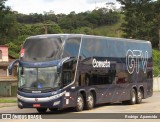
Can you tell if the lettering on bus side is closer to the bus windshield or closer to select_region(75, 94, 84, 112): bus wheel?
select_region(75, 94, 84, 112): bus wheel

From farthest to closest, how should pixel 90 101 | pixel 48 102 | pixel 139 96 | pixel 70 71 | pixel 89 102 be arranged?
1. pixel 139 96
2. pixel 90 101
3. pixel 89 102
4. pixel 70 71
5. pixel 48 102

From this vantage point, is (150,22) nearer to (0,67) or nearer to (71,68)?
(0,67)

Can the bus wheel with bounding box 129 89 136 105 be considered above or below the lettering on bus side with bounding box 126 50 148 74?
below

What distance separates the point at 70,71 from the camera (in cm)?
2383

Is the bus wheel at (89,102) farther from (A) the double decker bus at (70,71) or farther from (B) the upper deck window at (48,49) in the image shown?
(B) the upper deck window at (48,49)

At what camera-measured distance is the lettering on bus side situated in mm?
30641

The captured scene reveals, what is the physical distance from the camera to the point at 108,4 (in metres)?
200

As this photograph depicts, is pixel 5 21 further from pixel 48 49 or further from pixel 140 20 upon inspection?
pixel 48 49

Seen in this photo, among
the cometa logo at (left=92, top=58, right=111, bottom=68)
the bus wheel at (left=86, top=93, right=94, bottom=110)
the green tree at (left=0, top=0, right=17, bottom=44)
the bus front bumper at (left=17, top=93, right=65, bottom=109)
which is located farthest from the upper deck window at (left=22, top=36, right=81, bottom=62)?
the green tree at (left=0, top=0, right=17, bottom=44)

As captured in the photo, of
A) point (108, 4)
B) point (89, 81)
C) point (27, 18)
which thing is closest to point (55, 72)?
point (89, 81)

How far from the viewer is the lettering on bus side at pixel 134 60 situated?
101 feet

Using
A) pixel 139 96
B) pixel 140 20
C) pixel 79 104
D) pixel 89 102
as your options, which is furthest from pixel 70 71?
pixel 140 20

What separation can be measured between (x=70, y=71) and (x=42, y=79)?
151 centimetres

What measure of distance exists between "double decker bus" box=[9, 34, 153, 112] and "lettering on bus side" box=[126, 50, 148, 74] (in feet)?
1.83
